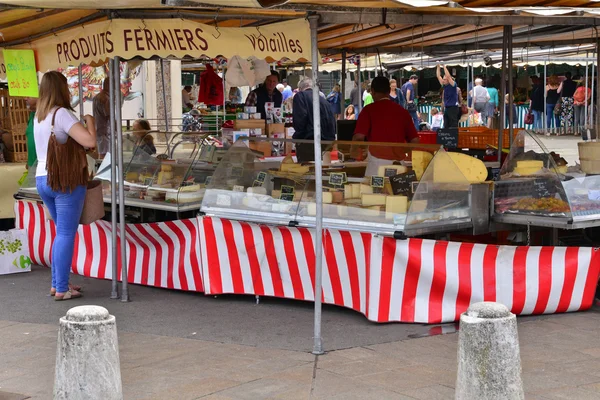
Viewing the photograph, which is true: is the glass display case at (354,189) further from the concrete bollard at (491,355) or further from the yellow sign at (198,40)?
the concrete bollard at (491,355)

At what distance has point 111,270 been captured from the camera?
28.0 feet

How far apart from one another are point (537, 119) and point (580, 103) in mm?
1241

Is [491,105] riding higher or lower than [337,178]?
higher

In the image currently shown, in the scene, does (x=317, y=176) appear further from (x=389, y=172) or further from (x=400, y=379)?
(x=400, y=379)

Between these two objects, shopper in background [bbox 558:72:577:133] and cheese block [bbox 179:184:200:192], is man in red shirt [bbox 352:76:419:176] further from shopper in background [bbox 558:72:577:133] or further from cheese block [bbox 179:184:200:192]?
shopper in background [bbox 558:72:577:133]

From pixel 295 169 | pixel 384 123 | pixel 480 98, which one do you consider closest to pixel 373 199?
pixel 295 169

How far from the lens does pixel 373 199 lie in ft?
22.6

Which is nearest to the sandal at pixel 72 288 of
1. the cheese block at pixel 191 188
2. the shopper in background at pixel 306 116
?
the cheese block at pixel 191 188

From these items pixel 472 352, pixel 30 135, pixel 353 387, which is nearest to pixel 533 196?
pixel 353 387

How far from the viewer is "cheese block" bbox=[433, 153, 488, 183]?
22.2ft

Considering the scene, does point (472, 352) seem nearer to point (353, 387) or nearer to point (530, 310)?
point (353, 387)

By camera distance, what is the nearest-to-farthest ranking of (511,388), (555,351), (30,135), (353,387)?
(511,388) → (353,387) → (555,351) → (30,135)

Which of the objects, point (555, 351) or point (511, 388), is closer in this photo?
point (511, 388)

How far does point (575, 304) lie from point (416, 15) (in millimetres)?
2526
